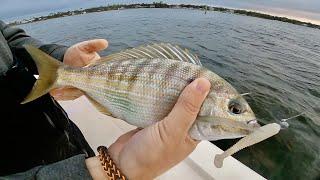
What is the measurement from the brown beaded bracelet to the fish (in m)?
0.22

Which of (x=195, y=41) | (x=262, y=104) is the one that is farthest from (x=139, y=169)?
(x=195, y=41)

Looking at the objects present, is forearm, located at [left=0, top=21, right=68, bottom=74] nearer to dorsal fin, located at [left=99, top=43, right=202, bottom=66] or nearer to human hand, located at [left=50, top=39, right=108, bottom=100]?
human hand, located at [left=50, top=39, right=108, bottom=100]

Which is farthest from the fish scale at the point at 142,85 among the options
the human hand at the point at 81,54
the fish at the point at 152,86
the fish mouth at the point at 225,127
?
the human hand at the point at 81,54

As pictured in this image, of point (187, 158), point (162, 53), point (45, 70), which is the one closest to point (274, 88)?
point (187, 158)

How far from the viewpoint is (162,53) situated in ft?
5.66

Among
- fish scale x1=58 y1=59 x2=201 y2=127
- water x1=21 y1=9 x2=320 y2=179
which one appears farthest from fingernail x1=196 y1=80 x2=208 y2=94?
water x1=21 y1=9 x2=320 y2=179

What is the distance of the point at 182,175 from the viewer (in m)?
3.02

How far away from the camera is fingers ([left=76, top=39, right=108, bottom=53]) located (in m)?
2.34

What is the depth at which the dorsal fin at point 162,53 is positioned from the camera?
1690 millimetres

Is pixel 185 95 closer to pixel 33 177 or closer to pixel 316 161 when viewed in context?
pixel 33 177

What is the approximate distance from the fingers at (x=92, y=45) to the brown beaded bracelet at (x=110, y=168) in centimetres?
88

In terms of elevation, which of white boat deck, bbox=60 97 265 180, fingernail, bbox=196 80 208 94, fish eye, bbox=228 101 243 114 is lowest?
white boat deck, bbox=60 97 265 180

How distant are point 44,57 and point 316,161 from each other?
710cm

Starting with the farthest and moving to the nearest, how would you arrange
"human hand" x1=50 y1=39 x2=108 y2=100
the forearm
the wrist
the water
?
the water
the forearm
"human hand" x1=50 y1=39 x2=108 y2=100
the wrist
